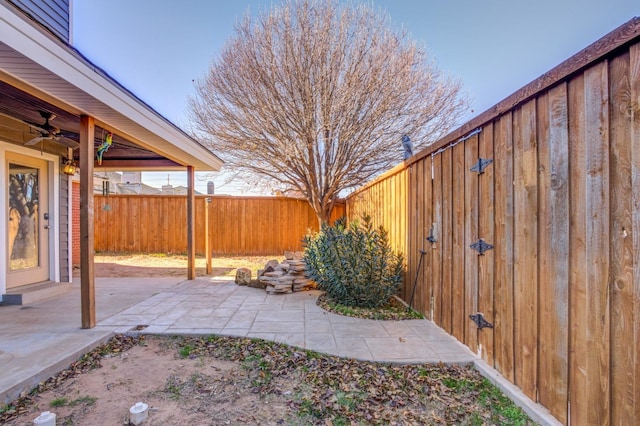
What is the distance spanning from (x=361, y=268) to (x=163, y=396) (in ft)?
7.80

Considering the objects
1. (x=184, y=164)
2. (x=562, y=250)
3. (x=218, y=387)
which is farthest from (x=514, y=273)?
(x=184, y=164)

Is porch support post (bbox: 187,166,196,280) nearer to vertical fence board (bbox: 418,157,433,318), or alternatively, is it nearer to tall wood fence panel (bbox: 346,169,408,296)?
tall wood fence panel (bbox: 346,169,408,296)

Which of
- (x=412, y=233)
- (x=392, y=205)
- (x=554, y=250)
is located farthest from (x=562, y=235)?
(x=392, y=205)

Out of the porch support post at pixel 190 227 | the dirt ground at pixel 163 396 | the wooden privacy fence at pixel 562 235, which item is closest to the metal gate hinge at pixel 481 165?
the wooden privacy fence at pixel 562 235

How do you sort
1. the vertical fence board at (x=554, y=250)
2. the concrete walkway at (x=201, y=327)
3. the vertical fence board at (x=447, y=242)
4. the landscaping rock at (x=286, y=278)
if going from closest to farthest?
the vertical fence board at (x=554, y=250), the concrete walkway at (x=201, y=327), the vertical fence board at (x=447, y=242), the landscaping rock at (x=286, y=278)

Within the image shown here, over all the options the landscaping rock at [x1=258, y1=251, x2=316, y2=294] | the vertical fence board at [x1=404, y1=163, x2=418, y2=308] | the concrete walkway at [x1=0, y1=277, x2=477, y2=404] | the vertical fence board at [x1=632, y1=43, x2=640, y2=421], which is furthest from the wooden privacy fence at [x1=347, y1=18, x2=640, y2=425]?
the landscaping rock at [x1=258, y1=251, x2=316, y2=294]

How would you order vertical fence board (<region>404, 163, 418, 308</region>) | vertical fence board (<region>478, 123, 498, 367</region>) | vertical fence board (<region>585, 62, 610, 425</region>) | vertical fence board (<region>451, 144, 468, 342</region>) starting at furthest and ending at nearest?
vertical fence board (<region>404, 163, 418, 308</region>), vertical fence board (<region>451, 144, 468, 342</region>), vertical fence board (<region>478, 123, 498, 367</region>), vertical fence board (<region>585, 62, 610, 425</region>)

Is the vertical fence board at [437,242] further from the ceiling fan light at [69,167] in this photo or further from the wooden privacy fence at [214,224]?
the wooden privacy fence at [214,224]

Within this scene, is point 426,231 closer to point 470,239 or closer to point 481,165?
point 470,239

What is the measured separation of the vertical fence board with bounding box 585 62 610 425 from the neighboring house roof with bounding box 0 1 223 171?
317 centimetres

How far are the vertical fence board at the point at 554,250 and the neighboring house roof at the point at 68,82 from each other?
3156mm

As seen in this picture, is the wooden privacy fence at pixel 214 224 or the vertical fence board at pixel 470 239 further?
the wooden privacy fence at pixel 214 224

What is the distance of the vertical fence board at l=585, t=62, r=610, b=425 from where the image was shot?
1.36 meters

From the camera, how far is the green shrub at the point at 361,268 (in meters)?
3.78
